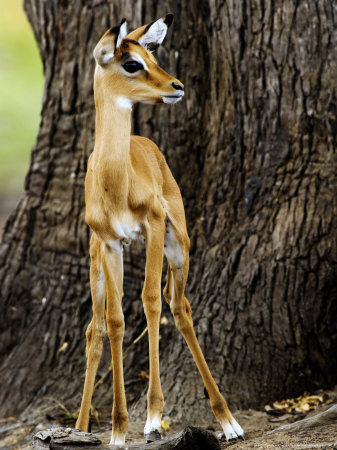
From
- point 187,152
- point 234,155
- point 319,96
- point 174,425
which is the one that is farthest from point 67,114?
point 174,425

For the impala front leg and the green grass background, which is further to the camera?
the green grass background

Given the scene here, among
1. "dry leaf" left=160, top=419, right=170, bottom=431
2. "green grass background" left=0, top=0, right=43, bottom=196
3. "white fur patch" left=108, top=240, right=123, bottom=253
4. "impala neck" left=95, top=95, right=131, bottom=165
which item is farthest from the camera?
"green grass background" left=0, top=0, right=43, bottom=196

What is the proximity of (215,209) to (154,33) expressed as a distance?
1.99 m

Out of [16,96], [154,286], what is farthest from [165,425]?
[16,96]

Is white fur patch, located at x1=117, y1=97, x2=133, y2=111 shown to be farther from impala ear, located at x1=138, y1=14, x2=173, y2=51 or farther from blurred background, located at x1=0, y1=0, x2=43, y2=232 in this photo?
blurred background, located at x1=0, y1=0, x2=43, y2=232

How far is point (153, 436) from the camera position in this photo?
4492mm

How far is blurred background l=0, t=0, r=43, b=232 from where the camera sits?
1970 centimetres

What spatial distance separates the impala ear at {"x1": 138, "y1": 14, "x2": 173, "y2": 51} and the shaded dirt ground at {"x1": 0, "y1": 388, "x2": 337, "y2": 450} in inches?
102

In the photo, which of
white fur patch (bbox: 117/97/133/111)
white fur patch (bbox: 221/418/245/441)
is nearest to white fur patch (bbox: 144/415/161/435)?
white fur patch (bbox: 221/418/245/441)

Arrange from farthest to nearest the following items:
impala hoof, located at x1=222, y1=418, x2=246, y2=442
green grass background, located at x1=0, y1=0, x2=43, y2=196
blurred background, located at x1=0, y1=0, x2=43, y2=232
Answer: green grass background, located at x1=0, y1=0, x2=43, y2=196
blurred background, located at x1=0, y1=0, x2=43, y2=232
impala hoof, located at x1=222, y1=418, x2=246, y2=442

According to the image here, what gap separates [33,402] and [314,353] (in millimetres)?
2399

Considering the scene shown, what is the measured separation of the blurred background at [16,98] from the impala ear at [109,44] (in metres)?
13.2

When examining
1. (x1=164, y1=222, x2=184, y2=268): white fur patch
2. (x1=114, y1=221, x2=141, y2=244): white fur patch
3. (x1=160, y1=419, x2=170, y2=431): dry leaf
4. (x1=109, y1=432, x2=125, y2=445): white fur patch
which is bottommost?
(x1=160, y1=419, x2=170, y2=431): dry leaf

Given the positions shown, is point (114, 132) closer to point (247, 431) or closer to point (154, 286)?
point (154, 286)
